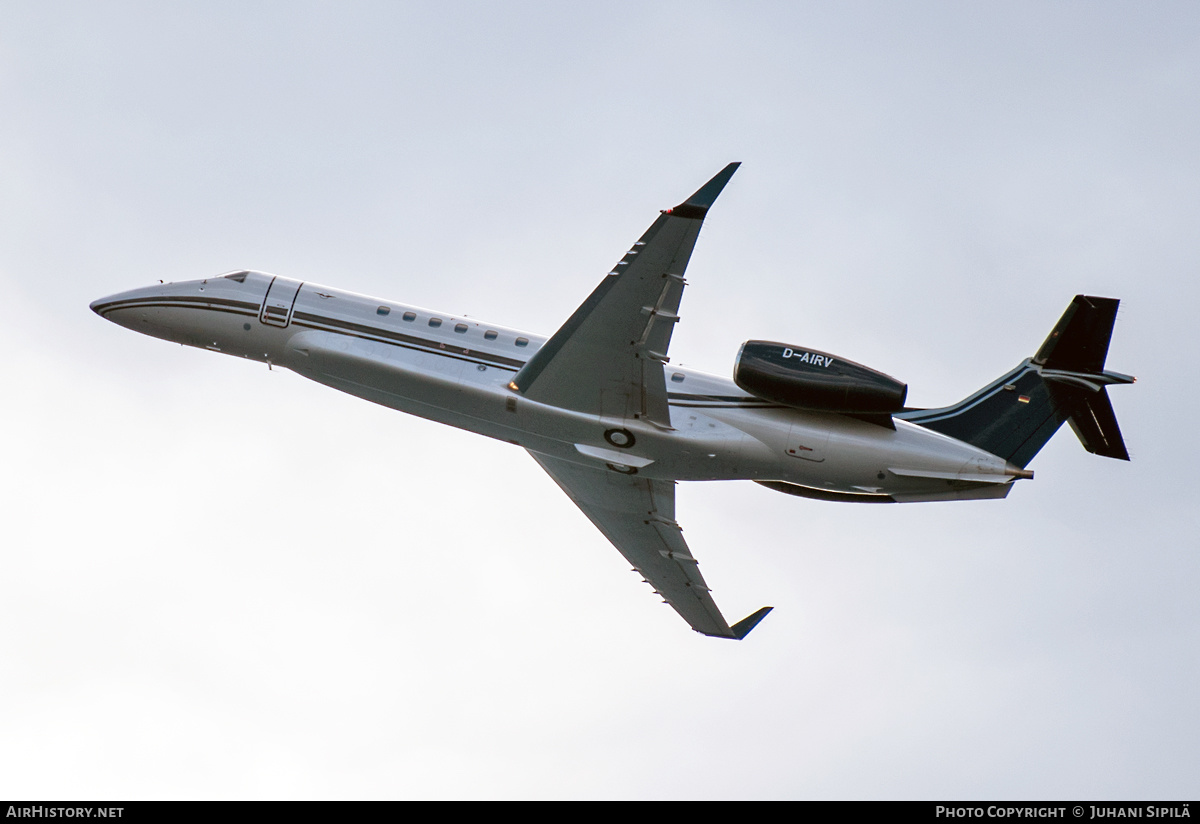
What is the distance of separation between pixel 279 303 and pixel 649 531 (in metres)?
10.4

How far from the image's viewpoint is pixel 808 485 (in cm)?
2519

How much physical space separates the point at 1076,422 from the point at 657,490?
30.4 ft

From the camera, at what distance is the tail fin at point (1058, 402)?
960 inches

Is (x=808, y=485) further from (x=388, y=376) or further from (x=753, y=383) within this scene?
(x=388, y=376)

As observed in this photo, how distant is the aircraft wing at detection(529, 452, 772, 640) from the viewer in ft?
91.5

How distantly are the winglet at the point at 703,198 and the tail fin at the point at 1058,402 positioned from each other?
7724 mm

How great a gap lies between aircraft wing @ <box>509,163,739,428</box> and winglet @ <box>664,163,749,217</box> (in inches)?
0.7

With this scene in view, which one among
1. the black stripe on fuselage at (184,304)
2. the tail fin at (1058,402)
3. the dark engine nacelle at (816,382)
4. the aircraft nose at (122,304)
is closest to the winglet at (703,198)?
the dark engine nacelle at (816,382)

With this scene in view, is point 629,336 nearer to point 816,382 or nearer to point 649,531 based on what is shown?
point 816,382

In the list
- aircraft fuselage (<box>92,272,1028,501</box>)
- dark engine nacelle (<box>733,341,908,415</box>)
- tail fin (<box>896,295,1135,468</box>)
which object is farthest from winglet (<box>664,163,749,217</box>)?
tail fin (<box>896,295,1135,468</box>)

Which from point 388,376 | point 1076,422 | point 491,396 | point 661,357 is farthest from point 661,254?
point 1076,422

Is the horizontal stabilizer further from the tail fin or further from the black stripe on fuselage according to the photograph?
the black stripe on fuselage

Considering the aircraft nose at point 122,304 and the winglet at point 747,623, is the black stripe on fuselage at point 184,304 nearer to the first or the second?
the aircraft nose at point 122,304

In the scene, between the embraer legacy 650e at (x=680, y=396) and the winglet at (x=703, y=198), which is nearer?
the winglet at (x=703, y=198)
